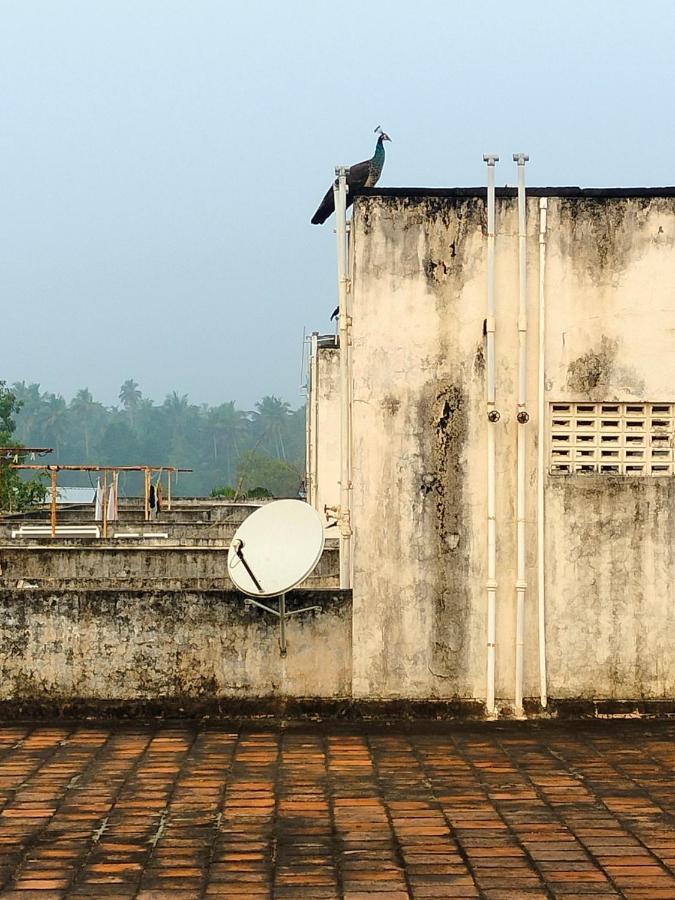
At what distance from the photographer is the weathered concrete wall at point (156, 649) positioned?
7.55 meters

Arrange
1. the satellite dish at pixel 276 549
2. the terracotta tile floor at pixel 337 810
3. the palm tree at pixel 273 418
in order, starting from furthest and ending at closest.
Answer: the palm tree at pixel 273 418
the satellite dish at pixel 276 549
the terracotta tile floor at pixel 337 810

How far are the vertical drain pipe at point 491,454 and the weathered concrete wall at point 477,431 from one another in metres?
0.07

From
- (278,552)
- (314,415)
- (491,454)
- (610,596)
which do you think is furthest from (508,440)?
(314,415)

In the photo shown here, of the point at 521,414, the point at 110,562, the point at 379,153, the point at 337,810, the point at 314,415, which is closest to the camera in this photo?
the point at 337,810

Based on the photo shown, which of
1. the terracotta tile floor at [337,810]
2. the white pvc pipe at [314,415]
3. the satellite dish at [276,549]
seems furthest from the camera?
the white pvc pipe at [314,415]

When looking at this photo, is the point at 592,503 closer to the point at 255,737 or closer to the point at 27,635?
the point at 255,737

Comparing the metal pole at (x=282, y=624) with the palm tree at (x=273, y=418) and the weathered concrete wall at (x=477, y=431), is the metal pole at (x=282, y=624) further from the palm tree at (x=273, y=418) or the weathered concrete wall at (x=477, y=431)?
the palm tree at (x=273, y=418)

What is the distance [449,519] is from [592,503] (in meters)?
0.93

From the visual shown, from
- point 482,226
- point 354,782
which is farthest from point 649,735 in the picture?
point 482,226

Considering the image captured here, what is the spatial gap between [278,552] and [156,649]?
3.31 feet

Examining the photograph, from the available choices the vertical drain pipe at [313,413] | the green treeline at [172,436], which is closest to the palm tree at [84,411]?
the green treeline at [172,436]

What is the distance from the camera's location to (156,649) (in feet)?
24.8

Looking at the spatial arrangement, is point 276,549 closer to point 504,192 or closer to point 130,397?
point 504,192

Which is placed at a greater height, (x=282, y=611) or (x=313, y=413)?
(x=313, y=413)
